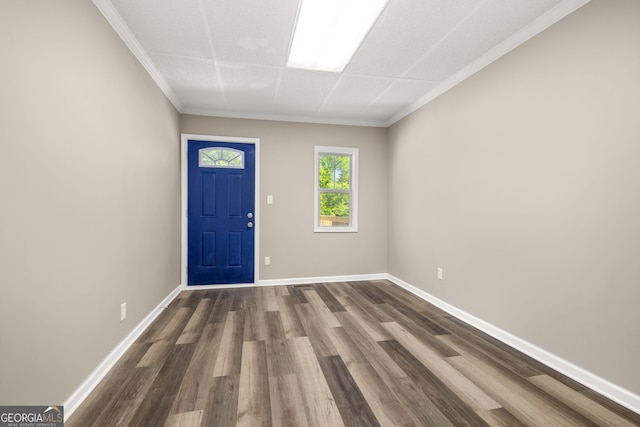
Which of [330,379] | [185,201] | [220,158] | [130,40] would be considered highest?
[130,40]

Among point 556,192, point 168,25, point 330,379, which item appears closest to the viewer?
point 330,379

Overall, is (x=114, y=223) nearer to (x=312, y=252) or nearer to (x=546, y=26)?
(x=312, y=252)

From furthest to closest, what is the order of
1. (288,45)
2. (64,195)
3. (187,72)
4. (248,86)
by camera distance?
(248,86) → (187,72) → (288,45) → (64,195)

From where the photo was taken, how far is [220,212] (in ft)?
12.8

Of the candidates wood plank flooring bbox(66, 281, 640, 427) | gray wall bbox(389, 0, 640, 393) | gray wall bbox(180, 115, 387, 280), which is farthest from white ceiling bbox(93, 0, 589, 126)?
wood plank flooring bbox(66, 281, 640, 427)

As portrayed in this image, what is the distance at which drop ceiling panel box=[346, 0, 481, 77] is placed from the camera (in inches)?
74.2

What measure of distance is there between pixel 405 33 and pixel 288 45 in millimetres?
961

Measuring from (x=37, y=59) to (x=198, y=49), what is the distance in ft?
4.50

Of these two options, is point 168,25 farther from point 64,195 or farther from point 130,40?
point 64,195

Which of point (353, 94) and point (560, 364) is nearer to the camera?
point (560, 364)

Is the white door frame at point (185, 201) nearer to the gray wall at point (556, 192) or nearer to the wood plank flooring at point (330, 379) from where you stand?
the wood plank flooring at point (330, 379)

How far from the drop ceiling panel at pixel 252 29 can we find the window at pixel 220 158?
155cm

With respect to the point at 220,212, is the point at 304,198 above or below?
above

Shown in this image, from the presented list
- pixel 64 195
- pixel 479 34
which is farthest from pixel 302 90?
pixel 64 195
